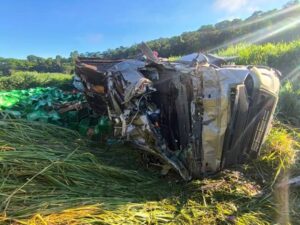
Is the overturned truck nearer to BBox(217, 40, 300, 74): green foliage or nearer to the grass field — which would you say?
the grass field

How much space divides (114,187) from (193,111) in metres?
1.24

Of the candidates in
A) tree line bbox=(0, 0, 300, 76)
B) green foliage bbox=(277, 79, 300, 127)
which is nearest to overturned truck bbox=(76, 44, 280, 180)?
green foliage bbox=(277, 79, 300, 127)

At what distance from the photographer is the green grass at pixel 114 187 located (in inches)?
140

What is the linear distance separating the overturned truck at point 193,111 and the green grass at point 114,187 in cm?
29

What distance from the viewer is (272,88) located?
4730 mm

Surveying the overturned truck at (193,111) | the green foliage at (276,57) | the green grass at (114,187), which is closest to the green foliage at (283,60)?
the green foliage at (276,57)

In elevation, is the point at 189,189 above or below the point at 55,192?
below

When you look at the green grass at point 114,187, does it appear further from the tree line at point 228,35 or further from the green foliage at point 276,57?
the tree line at point 228,35

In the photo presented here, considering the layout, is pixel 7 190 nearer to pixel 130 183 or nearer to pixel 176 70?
pixel 130 183

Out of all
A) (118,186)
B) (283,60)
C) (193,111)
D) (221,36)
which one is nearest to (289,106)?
(283,60)

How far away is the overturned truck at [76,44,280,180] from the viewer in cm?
427

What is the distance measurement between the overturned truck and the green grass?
0.29 metres

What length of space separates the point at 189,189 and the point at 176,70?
147 centimetres

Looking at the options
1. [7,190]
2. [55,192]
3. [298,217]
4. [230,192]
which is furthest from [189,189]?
[7,190]
